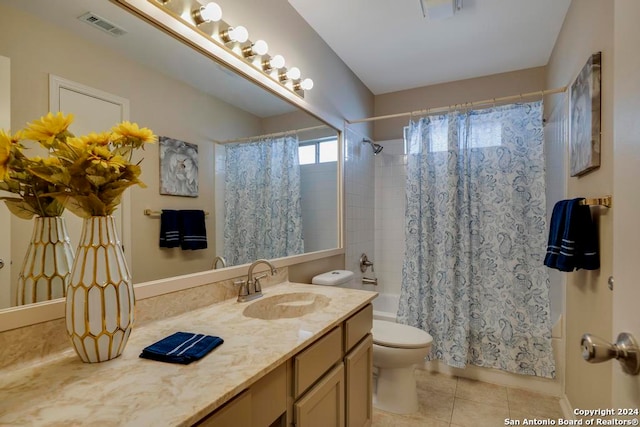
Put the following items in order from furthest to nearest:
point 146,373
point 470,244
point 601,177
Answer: point 470,244, point 601,177, point 146,373

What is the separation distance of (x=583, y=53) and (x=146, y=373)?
7.69 feet

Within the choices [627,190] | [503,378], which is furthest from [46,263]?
[503,378]

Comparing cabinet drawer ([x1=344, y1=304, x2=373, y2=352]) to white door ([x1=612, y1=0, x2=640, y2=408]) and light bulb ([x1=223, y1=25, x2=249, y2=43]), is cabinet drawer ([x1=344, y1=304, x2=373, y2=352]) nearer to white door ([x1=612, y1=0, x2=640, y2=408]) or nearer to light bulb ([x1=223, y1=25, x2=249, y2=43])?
white door ([x1=612, y1=0, x2=640, y2=408])

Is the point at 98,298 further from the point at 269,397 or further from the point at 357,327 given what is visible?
the point at 357,327

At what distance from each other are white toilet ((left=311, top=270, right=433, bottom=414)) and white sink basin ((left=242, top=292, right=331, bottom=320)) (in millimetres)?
459

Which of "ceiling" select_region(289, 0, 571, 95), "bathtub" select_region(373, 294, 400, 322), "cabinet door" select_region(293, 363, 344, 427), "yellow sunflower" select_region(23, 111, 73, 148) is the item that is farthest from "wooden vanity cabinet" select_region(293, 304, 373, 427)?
"ceiling" select_region(289, 0, 571, 95)

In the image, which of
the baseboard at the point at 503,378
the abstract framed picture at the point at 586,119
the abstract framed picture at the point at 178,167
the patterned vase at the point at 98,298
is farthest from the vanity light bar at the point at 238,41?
the baseboard at the point at 503,378

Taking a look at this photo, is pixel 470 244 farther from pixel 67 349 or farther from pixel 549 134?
pixel 67 349

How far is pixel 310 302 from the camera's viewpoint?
157 cm

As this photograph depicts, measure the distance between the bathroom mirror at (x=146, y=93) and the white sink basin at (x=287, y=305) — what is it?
294 millimetres

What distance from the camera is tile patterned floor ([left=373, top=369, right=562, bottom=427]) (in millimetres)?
1870

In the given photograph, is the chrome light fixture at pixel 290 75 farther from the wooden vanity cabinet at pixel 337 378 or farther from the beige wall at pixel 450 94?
the beige wall at pixel 450 94

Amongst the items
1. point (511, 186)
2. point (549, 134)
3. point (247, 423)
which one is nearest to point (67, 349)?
point (247, 423)

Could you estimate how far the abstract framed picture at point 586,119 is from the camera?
143 centimetres
